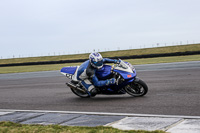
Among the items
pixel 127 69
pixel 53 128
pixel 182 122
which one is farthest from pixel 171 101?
pixel 53 128

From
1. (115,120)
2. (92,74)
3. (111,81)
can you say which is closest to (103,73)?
(92,74)

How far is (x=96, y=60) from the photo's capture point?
9.05 meters

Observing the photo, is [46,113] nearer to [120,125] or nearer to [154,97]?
[120,125]

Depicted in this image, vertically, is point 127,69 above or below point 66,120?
above

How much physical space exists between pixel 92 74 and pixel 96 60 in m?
0.50

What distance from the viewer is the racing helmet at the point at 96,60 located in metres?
9.07

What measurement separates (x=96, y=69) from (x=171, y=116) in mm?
3812

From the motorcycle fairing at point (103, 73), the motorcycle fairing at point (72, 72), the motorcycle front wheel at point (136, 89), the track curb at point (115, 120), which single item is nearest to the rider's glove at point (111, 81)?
the motorcycle fairing at point (103, 73)

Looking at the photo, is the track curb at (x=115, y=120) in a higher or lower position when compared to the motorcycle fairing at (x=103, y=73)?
lower

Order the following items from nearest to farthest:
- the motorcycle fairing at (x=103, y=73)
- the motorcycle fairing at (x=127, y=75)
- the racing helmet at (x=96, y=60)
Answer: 1. the motorcycle fairing at (x=127, y=75)
2. the racing helmet at (x=96, y=60)
3. the motorcycle fairing at (x=103, y=73)

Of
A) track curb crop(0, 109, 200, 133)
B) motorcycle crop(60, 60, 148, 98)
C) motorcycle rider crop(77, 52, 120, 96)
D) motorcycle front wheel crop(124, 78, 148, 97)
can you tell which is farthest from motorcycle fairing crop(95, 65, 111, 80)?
track curb crop(0, 109, 200, 133)

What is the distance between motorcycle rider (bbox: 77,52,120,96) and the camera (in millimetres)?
9086

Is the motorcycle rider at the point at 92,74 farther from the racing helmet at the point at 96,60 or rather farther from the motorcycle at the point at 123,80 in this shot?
the motorcycle at the point at 123,80

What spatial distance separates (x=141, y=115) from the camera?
636 centimetres
